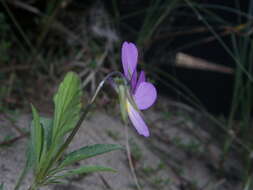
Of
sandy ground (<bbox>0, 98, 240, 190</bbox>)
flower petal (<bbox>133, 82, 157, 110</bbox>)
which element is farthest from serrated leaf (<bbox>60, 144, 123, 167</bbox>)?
sandy ground (<bbox>0, 98, 240, 190</bbox>)

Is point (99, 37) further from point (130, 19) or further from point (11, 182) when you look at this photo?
point (11, 182)

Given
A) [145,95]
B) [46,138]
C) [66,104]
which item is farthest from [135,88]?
[46,138]

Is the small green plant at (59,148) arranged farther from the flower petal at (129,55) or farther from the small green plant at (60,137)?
the flower petal at (129,55)

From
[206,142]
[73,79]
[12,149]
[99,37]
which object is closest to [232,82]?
[206,142]

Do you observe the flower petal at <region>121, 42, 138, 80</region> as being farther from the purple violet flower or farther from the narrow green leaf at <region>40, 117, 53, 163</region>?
the narrow green leaf at <region>40, 117, 53, 163</region>

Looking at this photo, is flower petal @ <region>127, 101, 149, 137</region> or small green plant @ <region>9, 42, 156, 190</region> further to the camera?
small green plant @ <region>9, 42, 156, 190</region>

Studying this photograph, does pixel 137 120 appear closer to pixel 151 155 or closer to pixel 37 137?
pixel 37 137
